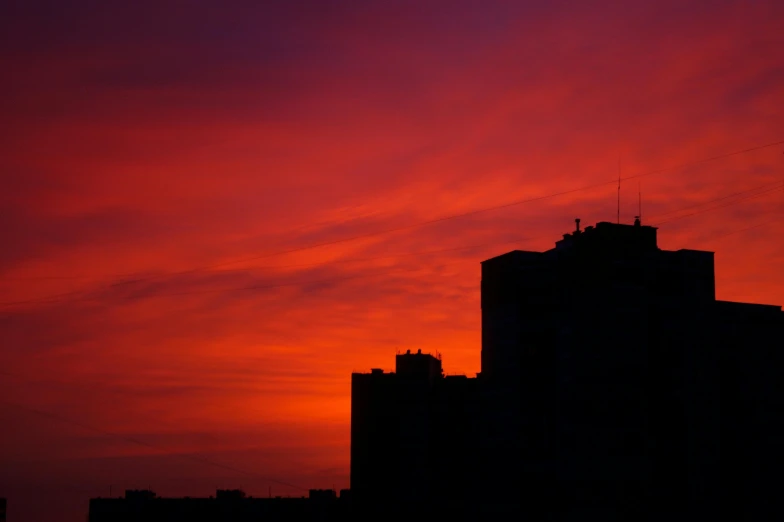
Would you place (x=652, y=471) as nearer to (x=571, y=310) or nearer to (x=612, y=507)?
(x=612, y=507)

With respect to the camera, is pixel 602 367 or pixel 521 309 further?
pixel 521 309

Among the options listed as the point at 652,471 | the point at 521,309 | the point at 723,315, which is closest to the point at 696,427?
the point at 652,471

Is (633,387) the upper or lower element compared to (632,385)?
lower

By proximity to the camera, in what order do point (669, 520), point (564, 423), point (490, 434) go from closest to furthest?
point (669, 520) → point (564, 423) → point (490, 434)

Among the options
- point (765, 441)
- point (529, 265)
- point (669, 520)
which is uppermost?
point (529, 265)

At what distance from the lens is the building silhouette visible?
165 meters

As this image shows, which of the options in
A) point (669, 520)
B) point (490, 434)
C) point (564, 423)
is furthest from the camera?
point (490, 434)

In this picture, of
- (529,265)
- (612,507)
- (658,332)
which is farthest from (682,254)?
(612,507)

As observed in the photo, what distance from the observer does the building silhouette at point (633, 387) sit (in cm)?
16512

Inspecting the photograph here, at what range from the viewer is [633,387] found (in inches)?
6649

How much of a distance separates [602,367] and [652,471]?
56.8ft

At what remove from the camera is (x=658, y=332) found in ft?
565

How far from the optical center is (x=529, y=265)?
182000 mm

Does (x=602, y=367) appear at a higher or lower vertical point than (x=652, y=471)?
higher
